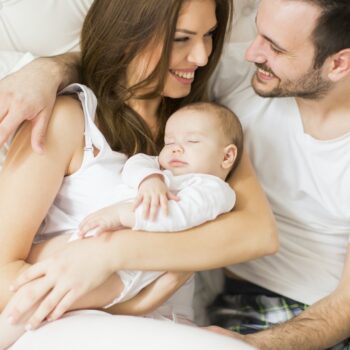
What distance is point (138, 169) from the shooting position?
4.58 ft

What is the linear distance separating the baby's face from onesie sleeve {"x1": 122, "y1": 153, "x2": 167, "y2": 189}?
4 cm

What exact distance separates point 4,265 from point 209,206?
18.3 inches

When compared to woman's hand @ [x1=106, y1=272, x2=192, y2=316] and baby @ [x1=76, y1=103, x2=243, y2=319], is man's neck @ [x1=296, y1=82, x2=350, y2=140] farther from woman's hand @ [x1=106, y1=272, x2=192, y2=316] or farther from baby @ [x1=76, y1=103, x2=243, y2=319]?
woman's hand @ [x1=106, y1=272, x2=192, y2=316]

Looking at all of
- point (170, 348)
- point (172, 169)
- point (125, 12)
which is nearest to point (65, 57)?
point (125, 12)

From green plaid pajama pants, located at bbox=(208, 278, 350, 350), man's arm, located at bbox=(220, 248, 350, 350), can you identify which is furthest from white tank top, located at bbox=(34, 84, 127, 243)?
green plaid pajama pants, located at bbox=(208, 278, 350, 350)

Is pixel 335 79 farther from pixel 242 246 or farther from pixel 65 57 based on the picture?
pixel 65 57

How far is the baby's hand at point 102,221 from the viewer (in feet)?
4.25


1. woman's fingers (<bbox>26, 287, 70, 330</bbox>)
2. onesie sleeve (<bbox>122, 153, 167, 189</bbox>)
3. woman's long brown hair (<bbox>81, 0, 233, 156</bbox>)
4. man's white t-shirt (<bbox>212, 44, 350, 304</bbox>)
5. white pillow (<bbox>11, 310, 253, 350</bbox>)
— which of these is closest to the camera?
white pillow (<bbox>11, 310, 253, 350</bbox>)

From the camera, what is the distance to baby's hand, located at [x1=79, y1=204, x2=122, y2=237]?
129cm

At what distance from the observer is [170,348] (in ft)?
3.59

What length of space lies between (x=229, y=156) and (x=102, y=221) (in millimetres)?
398

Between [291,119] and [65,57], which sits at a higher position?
[65,57]

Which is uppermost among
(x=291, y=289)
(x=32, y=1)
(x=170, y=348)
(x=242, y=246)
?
(x=32, y=1)

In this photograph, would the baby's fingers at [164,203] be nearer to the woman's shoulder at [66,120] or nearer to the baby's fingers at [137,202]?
the baby's fingers at [137,202]
